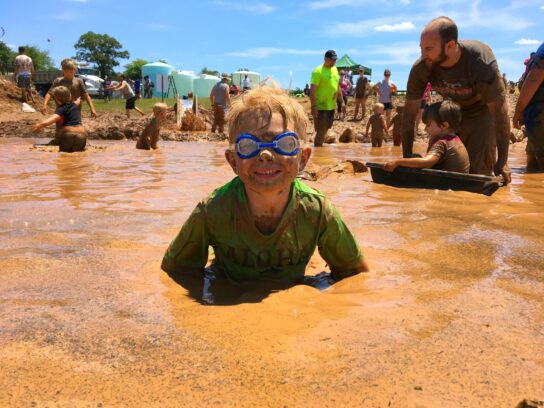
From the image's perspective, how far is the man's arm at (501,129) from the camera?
17.3 feet

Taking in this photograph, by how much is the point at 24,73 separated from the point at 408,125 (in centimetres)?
1671

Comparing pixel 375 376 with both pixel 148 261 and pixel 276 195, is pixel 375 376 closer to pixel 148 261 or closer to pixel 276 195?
pixel 276 195

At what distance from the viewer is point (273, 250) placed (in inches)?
97.8

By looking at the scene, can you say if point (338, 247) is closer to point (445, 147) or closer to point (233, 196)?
point (233, 196)

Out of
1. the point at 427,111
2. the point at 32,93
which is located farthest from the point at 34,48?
the point at 427,111

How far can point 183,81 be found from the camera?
129 ft

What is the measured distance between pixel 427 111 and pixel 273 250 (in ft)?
11.1

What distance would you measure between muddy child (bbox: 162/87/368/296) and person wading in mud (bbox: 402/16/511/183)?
311 centimetres

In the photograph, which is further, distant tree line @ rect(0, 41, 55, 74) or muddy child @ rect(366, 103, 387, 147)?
Answer: distant tree line @ rect(0, 41, 55, 74)

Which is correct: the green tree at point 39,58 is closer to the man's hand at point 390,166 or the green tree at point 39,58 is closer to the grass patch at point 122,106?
the grass patch at point 122,106

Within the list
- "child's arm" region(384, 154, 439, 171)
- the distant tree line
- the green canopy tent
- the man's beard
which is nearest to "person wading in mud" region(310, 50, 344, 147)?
the man's beard

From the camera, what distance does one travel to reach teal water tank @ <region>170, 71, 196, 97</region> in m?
39.0

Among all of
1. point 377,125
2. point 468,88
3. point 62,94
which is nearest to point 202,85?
point 377,125

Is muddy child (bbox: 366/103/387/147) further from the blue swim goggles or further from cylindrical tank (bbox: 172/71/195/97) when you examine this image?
Result: cylindrical tank (bbox: 172/71/195/97)
